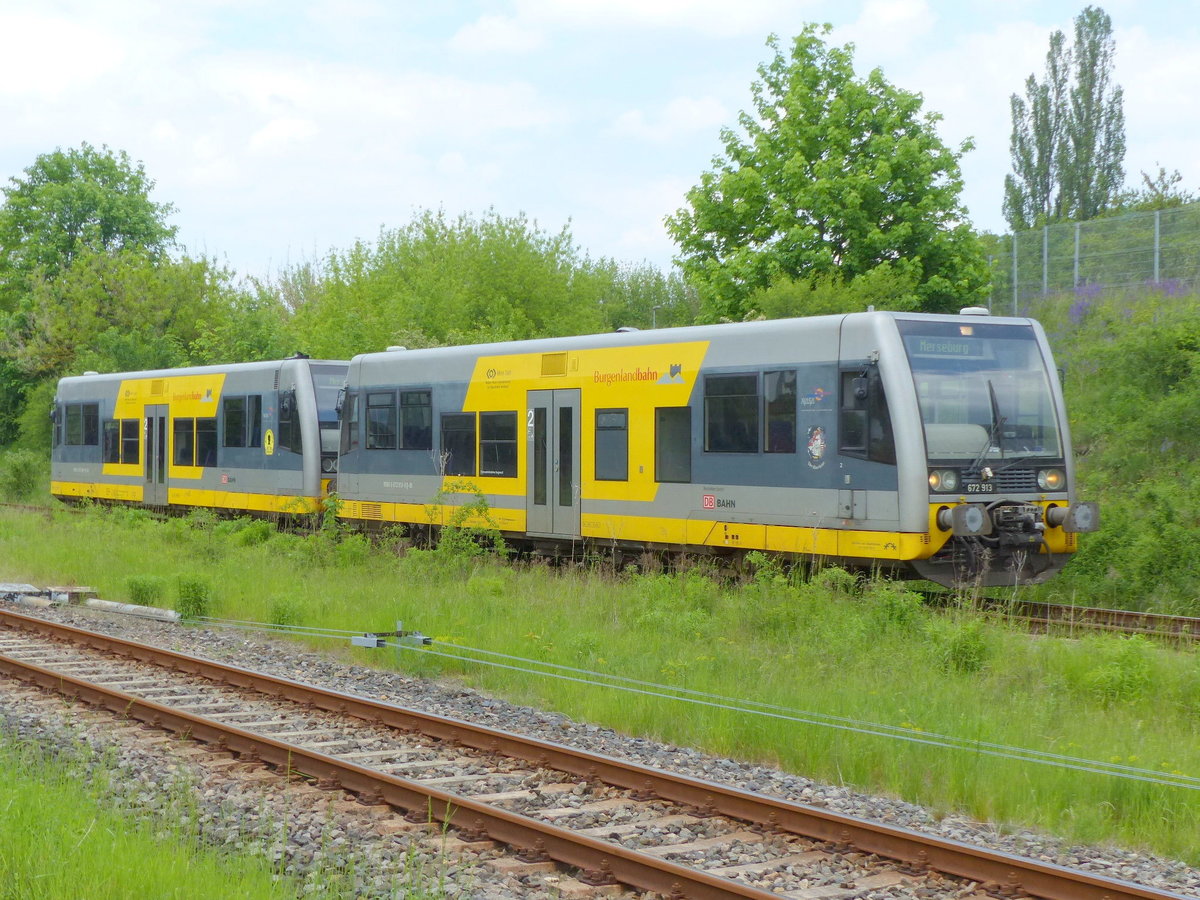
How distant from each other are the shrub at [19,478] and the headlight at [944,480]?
31752 mm

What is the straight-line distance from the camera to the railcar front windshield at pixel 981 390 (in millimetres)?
13906

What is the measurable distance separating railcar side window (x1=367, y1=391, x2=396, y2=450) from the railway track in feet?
33.5

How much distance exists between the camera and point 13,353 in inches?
1901

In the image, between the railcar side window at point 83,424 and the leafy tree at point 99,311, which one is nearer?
the railcar side window at point 83,424

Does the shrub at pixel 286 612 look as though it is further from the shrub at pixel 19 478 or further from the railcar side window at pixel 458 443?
the shrub at pixel 19 478

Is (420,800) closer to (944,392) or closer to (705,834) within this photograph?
(705,834)

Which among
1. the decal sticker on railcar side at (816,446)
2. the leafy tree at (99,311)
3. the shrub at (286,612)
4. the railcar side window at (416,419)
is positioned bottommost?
the shrub at (286,612)

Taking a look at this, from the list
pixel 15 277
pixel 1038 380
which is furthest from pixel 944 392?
pixel 15 277

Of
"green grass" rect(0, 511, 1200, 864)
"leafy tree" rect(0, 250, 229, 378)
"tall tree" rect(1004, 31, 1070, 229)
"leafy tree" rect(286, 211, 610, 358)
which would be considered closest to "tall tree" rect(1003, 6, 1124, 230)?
"tall tree" rect(1004, 31, 1070, 229)

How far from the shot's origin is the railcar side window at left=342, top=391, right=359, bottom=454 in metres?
21.6

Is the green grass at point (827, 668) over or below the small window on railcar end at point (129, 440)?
below

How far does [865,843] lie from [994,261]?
3099 centimetres

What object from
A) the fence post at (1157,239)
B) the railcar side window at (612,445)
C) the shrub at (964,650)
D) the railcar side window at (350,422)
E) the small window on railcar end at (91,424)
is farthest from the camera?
the fence post at (1157,239)

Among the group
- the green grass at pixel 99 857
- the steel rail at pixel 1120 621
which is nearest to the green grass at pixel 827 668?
the steel rail at pixel 1120 621
